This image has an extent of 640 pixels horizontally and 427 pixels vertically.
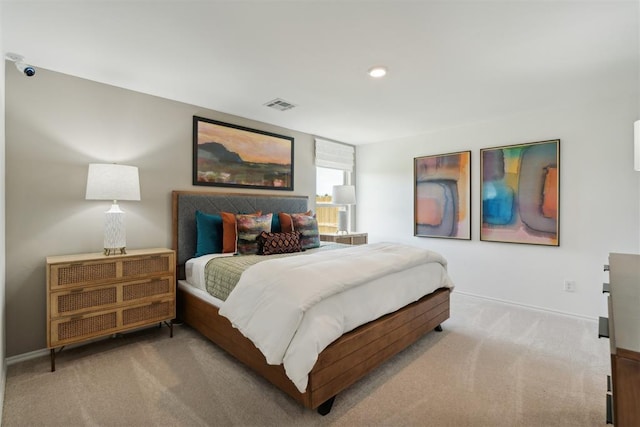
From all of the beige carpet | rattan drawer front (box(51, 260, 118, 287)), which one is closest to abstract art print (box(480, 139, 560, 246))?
the beige carpet

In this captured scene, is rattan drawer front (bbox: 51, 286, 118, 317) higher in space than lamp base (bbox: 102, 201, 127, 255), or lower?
lower

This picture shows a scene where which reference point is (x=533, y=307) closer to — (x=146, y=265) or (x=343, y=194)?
(x=343, y=194)

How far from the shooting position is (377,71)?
245 centimetres

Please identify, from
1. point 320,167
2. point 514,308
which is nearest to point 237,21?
point 320,167

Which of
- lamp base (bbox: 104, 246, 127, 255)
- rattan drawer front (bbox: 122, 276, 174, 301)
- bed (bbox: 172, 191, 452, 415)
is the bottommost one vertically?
bed (bbox: 172, 191, 452, 415)

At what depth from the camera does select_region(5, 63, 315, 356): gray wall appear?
2.33 meters

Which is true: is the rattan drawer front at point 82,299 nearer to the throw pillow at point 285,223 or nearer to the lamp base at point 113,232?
the lamp base at point 113,232

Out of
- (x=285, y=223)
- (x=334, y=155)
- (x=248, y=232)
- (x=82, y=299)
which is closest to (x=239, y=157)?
(x=285, y=223)

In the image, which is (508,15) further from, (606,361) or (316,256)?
(606,361)

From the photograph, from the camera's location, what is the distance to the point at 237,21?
1823 mm

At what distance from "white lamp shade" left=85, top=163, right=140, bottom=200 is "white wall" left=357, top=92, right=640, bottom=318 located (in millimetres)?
3818

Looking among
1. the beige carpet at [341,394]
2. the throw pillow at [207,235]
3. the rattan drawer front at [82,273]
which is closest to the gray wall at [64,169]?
the throw pillow at [207,235]

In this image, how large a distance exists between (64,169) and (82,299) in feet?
3.66

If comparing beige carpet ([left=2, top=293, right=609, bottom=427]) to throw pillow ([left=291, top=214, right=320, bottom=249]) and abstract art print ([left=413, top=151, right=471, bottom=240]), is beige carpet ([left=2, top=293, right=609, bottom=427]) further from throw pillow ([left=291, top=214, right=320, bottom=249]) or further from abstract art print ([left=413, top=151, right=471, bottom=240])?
abstract art print ([left=413, top=151, right=471, bottom=240])
